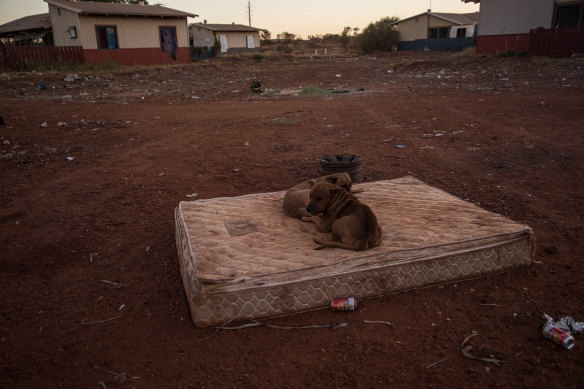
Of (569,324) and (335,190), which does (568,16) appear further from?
(569,324)

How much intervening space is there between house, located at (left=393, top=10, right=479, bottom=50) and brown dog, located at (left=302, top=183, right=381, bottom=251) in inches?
1504

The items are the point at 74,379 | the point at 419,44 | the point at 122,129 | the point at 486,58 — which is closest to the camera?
the point at 74,379

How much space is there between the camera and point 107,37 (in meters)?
25.9

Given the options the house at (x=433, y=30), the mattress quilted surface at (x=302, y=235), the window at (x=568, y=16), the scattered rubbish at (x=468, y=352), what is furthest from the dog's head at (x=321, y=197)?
the house at (x=433, y=30)

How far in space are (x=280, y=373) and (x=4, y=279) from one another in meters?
2.95

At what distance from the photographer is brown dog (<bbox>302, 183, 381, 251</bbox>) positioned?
347cm

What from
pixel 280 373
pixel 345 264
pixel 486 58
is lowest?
pixel 280 373

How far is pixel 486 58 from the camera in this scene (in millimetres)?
21547

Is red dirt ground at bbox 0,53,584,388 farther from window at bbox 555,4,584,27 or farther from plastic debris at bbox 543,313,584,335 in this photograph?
window at bbox 555,4,584,27

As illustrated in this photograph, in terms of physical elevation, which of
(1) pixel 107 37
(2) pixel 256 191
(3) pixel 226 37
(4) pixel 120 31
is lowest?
(2) pixel 256 191

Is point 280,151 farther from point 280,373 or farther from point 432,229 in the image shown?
point 280,373

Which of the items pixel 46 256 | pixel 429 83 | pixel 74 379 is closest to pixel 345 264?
pixel 74 379

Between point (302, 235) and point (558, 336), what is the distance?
7.05 ft

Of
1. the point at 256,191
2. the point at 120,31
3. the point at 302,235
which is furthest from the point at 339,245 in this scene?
the point at 120,31
